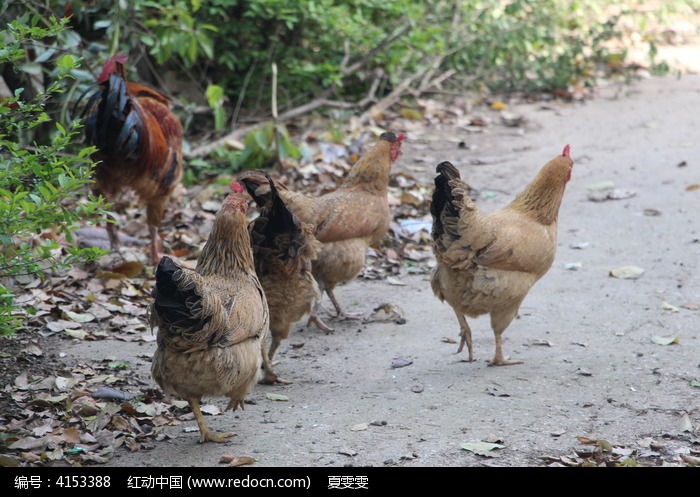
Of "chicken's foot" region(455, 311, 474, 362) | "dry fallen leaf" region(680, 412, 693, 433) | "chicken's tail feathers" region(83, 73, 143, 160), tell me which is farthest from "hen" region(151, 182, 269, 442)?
"chicken's tail feathers" region(83, 73, 143, 160)

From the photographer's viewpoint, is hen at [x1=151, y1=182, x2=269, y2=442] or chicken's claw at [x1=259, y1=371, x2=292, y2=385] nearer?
hen at [x1=151, y1=182, x2=269, y2=442]

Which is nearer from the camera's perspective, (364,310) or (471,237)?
(471,237)

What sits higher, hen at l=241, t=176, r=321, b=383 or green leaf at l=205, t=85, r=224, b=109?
green leaf at l=205, t=85, r=224, b=109

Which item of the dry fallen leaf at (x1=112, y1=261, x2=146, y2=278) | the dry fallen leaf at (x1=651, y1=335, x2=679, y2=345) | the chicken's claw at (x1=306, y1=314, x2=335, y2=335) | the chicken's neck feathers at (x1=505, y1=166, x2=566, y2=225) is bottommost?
the chicken's claw at (x1=306, y1=314, x2=335, y2=335)

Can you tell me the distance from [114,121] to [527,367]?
3870mm

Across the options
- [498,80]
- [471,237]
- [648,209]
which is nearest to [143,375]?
[471,237]

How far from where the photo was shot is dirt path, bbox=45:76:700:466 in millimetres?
4328

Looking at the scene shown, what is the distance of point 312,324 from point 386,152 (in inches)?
60.2

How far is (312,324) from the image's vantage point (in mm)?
6535

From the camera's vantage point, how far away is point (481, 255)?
17.6 feet

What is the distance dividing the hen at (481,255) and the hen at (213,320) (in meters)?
1.41

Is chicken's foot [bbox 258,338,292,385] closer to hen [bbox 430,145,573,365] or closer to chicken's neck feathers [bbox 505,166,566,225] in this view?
hen [bbox 430,145,573,365]

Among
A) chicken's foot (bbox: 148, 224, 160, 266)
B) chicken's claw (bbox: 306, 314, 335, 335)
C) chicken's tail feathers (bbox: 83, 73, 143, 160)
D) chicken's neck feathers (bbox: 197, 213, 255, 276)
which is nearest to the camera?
chicken's neck feathers (bbox: 197, 213, 255, 276)

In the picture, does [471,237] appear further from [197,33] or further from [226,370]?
[197,33]
